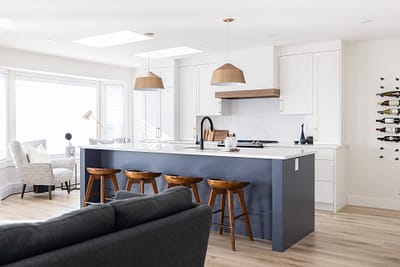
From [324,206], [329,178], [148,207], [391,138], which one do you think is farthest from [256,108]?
[148,207]

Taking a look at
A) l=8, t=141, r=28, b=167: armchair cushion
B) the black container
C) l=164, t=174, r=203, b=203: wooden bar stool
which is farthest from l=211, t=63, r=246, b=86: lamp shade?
l=8, t=141, r=28, b=167: armchair cushion

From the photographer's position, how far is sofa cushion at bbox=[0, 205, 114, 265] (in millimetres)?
1652

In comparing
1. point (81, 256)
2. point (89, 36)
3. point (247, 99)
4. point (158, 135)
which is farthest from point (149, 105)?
point (81, 256)

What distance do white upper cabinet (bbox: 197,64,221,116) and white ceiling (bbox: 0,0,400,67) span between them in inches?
32.2

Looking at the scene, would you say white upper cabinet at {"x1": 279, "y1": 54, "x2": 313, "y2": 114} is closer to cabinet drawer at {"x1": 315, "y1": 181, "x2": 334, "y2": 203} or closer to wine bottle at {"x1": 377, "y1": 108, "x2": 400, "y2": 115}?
wine bottle at {"x1": 377, "y1": 108, "x2": 400, "y2": 115}

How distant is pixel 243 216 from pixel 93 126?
17.3 feet

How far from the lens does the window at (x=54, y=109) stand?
23.9ft

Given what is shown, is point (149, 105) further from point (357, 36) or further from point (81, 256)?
point (81, 256)

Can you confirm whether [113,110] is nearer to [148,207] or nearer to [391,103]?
[391,103]

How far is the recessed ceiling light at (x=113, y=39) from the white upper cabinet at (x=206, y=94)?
66.8 inches

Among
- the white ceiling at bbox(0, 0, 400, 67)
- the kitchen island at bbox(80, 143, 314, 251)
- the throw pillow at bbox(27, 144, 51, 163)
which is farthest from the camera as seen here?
the throw pillow at bbox(27, 144, 51, 163)

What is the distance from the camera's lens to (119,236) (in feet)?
6.72

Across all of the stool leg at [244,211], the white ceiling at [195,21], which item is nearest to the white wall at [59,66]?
the white ceiling at [195,21]

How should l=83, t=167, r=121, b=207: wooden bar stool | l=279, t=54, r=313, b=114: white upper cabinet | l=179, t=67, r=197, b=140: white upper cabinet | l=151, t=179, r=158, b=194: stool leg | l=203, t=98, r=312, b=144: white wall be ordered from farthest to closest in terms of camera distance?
l=179, t=67, r=197, b=140: white upper cabinet → l=203, t=98, r=312, b=144: white wall → l=279, t=54, r=313, b=114: white upper cabinet → l=83, t=167, r=121, b=207: wooden bar stool → l=151, t=179, r=158, b=194: stool leg
